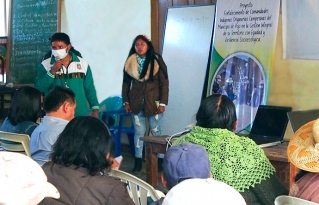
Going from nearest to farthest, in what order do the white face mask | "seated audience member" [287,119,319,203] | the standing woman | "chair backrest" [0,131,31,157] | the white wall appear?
"seated audience member" [287,119,319,203], "chair backrest" [0,131,31,157], the white face mask, the standing woman, the white wall

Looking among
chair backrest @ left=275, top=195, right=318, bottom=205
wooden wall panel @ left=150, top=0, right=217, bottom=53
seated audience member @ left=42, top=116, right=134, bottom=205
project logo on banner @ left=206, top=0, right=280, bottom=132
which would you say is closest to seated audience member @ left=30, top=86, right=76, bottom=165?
seated audience member @ left=42, top=116, right=134, bottom=205

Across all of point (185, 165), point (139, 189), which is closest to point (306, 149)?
point (185, 165)

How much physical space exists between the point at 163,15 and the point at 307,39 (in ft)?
5.74

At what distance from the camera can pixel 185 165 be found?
1.83 metres

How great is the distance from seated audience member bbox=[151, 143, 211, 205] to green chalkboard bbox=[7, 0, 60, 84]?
5283mm

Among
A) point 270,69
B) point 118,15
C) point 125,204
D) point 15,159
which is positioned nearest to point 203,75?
point 270,69

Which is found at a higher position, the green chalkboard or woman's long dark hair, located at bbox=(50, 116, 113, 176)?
the green chalkboard

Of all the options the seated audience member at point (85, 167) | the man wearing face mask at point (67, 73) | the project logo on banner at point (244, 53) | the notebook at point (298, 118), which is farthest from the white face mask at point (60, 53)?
the seated audience member at point (85, 167)

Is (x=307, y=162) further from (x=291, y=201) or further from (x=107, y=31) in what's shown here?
(x=107, y=31)

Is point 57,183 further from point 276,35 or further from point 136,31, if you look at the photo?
point 136,31

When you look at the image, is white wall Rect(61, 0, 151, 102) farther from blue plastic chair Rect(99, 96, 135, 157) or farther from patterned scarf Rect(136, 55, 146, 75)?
patterned scarf Rect(136, 55, 146, 75)

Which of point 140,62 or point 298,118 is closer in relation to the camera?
point 298,118

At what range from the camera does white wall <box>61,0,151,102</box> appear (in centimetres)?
588

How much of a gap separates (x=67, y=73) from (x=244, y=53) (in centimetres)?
157
